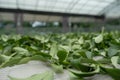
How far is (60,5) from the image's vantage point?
471 inches

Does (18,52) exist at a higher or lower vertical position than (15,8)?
lower

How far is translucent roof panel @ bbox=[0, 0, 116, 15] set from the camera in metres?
11.2

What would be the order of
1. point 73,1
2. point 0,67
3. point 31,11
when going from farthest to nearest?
point 31,11, point 73,1, point 0,67

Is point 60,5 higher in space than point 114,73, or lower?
higher

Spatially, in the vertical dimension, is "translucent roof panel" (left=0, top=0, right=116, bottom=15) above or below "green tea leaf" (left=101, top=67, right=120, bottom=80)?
above

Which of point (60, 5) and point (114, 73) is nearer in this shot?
point (114, 73)

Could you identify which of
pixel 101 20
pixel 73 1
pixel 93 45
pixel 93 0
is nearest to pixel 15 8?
pixel 73 1

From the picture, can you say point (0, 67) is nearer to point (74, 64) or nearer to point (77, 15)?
point (74, 64)

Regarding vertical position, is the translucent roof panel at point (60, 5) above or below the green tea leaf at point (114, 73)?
above

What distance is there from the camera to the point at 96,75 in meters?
0.44

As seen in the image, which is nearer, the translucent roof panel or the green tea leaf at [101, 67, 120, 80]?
the green tea leaf at [101, 67, 120, 80]

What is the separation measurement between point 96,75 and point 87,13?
1370 centimetres

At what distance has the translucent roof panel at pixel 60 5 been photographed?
36.9 ft

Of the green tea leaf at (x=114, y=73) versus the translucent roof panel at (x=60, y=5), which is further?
the translucent roof panel at (x=60, y=5)
